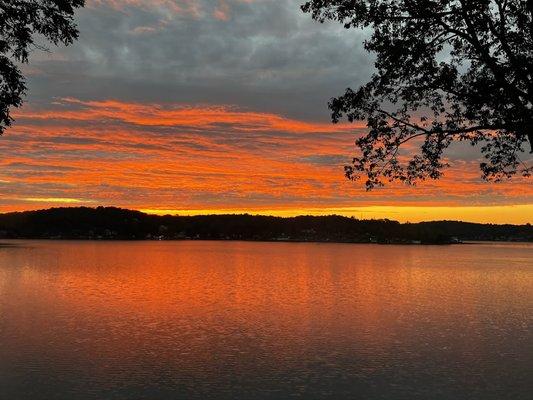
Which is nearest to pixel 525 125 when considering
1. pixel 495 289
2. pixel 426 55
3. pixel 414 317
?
pixel 426 55

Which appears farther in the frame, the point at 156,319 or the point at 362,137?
the point at 156,319

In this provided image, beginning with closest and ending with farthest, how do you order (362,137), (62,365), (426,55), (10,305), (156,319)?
(426,55)
(362,137)
(62,365)
(156,319)
(10,305)

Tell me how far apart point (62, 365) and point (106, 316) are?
51.2ft

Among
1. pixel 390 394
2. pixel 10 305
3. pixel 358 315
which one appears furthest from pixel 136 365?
pixel 10 305

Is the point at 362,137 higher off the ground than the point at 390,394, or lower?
higher

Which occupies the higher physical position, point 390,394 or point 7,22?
point 7,22

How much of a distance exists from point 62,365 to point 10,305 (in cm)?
2413

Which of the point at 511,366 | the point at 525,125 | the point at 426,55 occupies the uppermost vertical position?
the point at 426,55

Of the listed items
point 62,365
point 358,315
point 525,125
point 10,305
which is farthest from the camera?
point 10,305

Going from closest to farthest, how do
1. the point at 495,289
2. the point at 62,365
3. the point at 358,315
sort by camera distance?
1. the point at 62,365
2. the point at 358,315
3. the point at 495,289

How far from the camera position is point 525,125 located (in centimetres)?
1444

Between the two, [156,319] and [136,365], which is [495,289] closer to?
[156,319]

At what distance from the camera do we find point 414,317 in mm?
37875

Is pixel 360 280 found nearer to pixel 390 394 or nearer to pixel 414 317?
pixel 414 317
